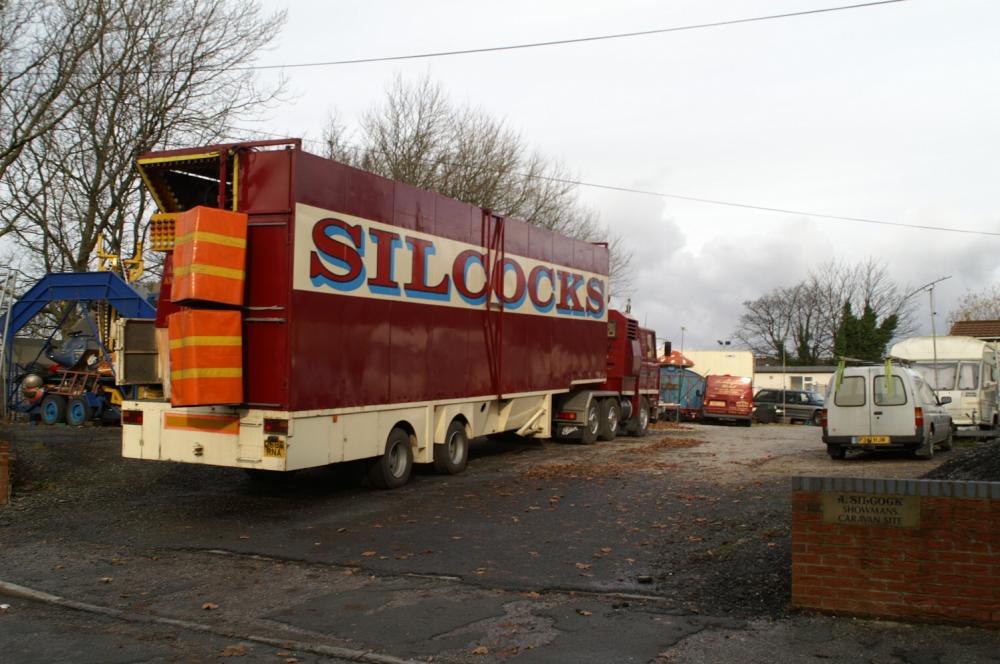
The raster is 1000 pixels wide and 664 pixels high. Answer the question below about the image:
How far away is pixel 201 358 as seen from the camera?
9656 mm

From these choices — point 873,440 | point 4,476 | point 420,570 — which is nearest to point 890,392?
point 873,440

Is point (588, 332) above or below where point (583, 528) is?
above

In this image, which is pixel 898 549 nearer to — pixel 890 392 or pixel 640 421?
pixel 890 392

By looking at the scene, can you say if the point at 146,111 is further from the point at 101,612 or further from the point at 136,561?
the point at 101,612

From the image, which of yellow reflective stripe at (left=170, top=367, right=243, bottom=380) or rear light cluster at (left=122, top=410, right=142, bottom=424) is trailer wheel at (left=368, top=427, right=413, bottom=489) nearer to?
yellow reflective stripe at (left=170, top=367, right=243, bottom=380)

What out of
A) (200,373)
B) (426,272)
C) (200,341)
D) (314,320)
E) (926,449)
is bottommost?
(926,449)

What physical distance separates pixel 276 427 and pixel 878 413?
1141cm

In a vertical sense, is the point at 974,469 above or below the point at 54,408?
below

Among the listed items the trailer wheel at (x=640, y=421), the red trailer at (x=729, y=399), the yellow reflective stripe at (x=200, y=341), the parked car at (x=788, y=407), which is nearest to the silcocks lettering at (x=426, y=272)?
the yellow reflective stripe at (x=200, y=341)

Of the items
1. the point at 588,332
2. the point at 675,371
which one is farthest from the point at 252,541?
the point at 675,371

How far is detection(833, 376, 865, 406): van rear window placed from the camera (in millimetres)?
16266

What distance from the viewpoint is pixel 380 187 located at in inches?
462

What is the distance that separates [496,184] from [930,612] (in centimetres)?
2668

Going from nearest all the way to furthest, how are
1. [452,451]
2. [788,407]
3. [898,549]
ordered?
[898,549], [452,451], [788,407]
